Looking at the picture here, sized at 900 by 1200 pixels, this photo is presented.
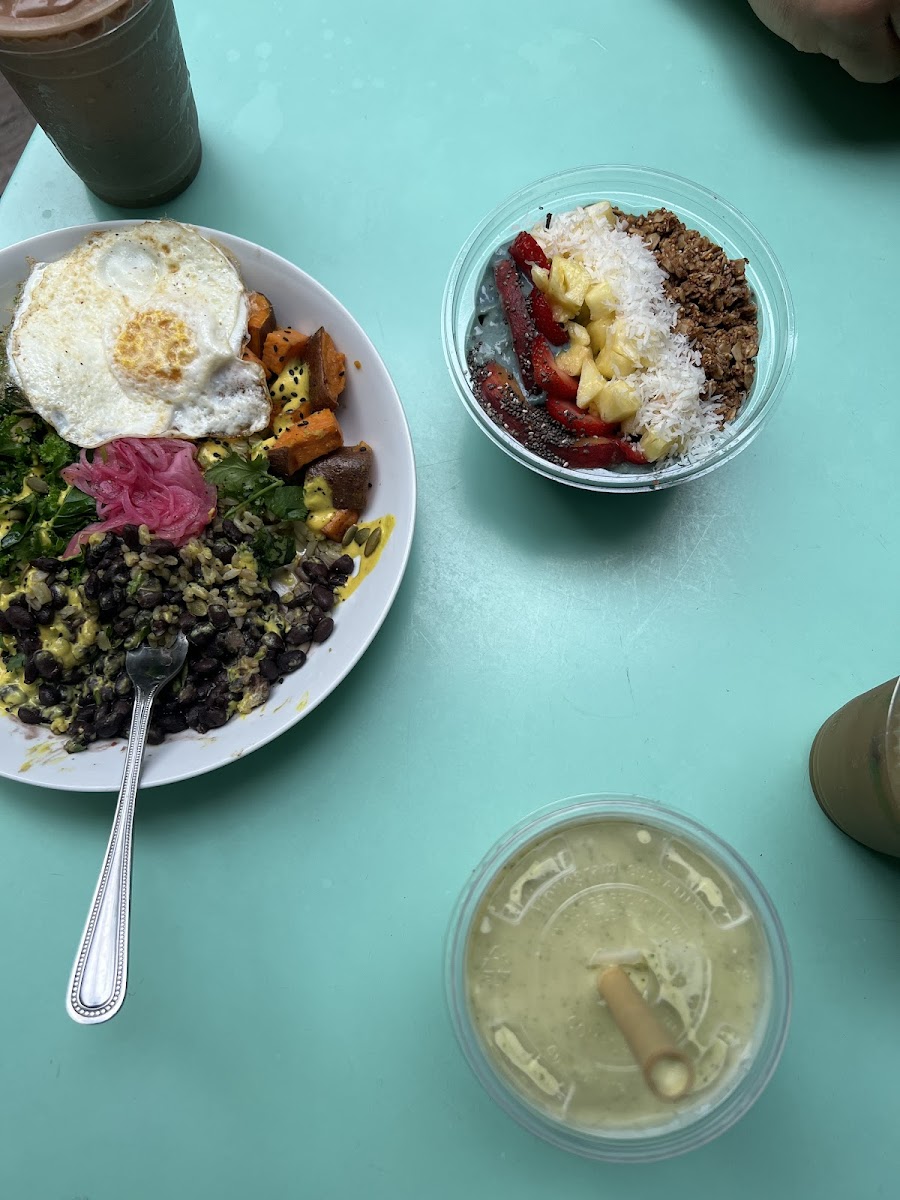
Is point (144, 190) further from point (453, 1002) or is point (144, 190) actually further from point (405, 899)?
point (453, 1002)

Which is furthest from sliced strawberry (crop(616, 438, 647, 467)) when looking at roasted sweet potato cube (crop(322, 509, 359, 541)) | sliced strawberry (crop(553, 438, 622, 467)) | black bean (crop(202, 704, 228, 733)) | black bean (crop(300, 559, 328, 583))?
black bean (crop(202, 704, 228, 733))

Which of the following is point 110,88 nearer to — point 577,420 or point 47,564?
point 47,564

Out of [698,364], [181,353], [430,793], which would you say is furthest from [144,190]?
[430,793]

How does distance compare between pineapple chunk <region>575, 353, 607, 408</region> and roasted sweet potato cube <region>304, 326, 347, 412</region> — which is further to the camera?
roasted sweet potato cube <region>304, 326, 347, 412</region>

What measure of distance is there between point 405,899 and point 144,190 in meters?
2.13

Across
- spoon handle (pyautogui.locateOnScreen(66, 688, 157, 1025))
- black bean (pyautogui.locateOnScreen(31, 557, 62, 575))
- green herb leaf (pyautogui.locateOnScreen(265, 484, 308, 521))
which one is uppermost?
green herb leaf (pyautogui.locateOnScreen(265, 484, 308, 521))

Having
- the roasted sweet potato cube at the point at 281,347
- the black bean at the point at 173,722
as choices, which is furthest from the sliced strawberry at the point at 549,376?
the black bean at the point at 173,722

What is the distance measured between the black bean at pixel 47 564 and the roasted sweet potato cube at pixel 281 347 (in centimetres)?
79

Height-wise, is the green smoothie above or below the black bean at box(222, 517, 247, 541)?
below

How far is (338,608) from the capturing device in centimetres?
256

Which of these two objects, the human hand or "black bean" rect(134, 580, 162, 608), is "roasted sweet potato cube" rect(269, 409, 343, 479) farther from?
the human hand

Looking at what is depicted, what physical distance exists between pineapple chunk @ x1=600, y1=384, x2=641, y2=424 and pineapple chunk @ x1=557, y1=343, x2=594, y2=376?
0.18ft

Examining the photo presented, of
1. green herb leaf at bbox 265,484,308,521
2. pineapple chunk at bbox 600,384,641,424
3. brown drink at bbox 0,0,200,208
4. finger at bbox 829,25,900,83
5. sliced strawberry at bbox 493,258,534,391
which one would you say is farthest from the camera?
finger at bbox 829,25,900,83

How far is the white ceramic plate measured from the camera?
7.79 ft
